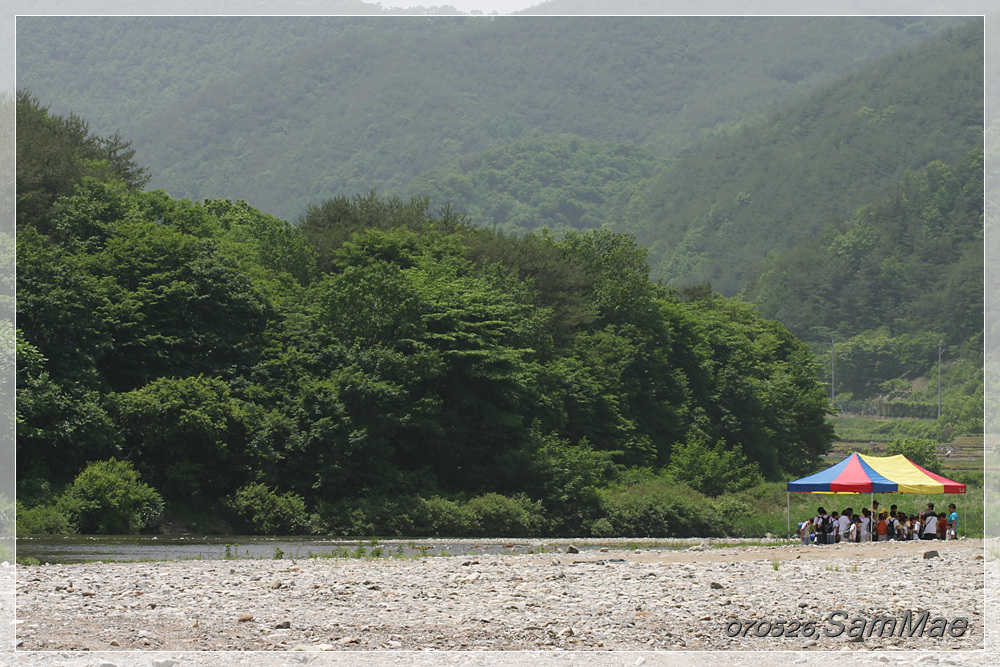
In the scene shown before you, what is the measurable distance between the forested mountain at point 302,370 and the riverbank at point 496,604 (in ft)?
52.5

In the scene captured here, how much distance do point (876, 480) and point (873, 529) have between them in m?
2.66

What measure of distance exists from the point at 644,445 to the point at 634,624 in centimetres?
4999

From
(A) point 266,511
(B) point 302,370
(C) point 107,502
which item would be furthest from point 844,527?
(C) point 107,502

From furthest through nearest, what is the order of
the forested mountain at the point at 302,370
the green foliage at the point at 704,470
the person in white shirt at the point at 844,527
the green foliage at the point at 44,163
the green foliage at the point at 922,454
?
the green foliage at the point at 922,454 → the green foliage at the point at 704,470 → the green foliage at the point at 44,163 → the forested mountain at the point at 302,370 → the person in white shirt at the point at 844,527

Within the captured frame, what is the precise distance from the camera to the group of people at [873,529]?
3622 centimetres

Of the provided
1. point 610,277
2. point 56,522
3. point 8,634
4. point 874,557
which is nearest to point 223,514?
point 56,522

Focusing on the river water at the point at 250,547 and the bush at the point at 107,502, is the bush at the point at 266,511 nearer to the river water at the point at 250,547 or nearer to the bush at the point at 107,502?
the river water at the point at 250,547

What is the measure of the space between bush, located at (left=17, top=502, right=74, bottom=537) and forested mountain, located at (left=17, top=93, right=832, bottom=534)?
1.92 feet

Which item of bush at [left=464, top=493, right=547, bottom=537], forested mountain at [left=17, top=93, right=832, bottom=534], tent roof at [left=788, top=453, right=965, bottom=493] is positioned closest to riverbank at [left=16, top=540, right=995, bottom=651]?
tent roof at [left=788, top=453, right=965, bottom=493]

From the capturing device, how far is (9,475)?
3522 cm

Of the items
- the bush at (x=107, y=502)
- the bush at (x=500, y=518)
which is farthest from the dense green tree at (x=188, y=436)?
the bush at (x=500, y=518)

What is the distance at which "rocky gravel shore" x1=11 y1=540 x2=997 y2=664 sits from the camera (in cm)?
1700

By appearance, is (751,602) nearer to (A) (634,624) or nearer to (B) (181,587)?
(A) (634,624)

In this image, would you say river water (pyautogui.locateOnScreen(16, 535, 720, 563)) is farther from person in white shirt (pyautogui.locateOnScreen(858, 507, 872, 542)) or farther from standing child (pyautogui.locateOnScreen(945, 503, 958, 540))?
standing child (pyautogui.locateOnScreen(945, 503, 958, 540))
